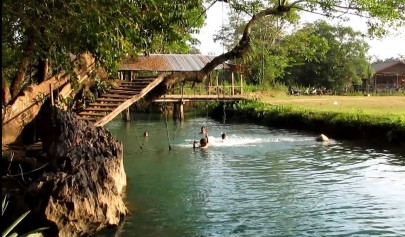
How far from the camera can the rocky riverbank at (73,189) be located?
25.0 ft

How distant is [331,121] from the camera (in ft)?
76.9

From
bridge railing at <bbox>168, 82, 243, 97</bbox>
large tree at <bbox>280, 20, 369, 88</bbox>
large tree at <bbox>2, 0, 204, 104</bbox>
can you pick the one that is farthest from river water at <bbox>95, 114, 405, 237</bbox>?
large tree at <bbox>280, 20, 369, 88</bbox>

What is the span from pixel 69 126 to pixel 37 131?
6.32 feet

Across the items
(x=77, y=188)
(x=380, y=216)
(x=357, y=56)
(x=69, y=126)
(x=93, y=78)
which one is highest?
(x=357, y=56)

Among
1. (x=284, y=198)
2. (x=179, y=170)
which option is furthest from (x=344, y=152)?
(x=284, y=198)

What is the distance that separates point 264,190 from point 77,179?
5336 millimetres

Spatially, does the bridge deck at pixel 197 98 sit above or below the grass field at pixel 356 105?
above

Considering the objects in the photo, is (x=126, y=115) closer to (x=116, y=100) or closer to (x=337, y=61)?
(x=116, y=100)

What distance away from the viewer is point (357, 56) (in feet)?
163

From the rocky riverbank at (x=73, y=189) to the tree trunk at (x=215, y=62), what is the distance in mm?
3831

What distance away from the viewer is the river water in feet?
29.2

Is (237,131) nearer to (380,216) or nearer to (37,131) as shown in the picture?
(37,131)

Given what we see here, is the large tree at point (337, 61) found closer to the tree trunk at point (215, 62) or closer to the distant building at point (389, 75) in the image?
the distant building at point (389, 75)

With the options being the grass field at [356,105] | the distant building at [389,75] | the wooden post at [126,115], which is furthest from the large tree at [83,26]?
the distant building at [389,75]
